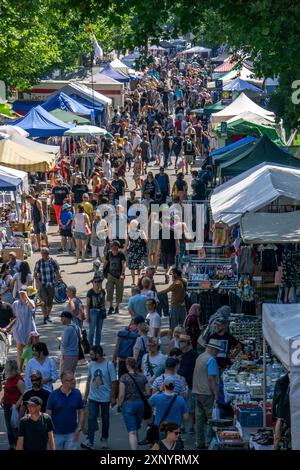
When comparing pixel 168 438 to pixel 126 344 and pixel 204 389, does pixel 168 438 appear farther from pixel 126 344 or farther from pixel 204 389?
pixel 126 344

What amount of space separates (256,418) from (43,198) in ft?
55.8

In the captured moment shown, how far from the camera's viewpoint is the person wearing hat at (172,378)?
1395cm

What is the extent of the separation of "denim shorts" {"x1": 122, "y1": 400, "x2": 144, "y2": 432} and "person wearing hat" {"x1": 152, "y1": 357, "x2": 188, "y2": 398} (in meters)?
0.22

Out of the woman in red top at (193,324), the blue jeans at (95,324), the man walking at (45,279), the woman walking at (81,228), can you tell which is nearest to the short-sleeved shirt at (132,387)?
the woman in red top at (193,324)

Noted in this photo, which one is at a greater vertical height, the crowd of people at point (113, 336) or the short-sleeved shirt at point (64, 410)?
the short-sleeved shirt at point (64, 410)

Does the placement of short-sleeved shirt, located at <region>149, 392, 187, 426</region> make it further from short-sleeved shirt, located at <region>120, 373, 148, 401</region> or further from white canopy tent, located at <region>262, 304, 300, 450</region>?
white canopy tent, located at <region>262, 304, 300, 450</region>

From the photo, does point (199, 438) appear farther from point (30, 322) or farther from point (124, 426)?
point (30, 322)

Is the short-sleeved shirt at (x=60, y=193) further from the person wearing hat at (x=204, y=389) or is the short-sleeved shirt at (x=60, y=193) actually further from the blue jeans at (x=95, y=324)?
the person wearing hat at (x=204, y=389)

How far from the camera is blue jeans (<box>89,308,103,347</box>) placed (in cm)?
1848

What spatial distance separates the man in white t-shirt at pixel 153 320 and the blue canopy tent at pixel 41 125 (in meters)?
17.0

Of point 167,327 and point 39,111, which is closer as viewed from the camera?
point 167,327

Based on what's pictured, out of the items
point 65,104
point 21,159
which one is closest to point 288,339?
point 21,159

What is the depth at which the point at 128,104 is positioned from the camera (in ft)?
180
